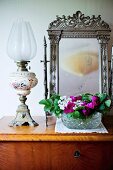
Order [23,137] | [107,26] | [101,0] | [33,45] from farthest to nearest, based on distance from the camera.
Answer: [101,0] < [107,26] < [33,45] < [23,137]

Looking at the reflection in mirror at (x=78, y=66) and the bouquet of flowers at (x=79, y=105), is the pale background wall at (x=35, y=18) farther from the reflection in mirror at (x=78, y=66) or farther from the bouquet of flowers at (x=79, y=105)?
the bouquet of flowers at (x=79, y=105)

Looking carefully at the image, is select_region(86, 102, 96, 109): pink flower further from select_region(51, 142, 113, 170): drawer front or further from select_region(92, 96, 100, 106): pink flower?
select_region(51, 142, 113, 170): drawer front

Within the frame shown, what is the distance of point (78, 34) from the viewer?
156 cm

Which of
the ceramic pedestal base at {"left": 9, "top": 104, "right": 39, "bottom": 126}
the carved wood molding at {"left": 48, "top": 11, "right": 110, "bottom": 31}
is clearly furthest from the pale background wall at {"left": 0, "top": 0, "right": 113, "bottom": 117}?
the ceramic pedestal base at {"left": 9, "top": 104, "right": 39, "bottom": 126}

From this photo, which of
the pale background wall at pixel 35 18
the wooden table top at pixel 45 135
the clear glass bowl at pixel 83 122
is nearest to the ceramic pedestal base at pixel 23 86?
the wooden table top at pixel 45 135

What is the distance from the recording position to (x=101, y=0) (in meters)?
1.66

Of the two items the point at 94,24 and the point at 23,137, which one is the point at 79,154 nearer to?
the point at 23,137

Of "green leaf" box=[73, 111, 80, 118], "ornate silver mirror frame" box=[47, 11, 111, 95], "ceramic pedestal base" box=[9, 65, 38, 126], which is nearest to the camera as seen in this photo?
"green leaf" box=[73, 111, 80, 118]

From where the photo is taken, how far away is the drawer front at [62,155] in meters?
1.21

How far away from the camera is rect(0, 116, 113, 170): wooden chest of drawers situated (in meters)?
1.21

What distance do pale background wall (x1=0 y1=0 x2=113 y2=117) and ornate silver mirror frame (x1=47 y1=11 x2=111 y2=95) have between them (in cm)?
11

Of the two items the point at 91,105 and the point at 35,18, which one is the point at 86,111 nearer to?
the point at 91,105

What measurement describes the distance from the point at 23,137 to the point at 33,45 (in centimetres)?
51

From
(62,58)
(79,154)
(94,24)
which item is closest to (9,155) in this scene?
(79,154)
